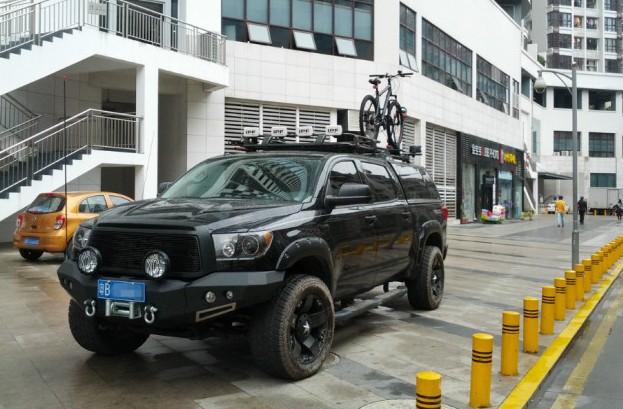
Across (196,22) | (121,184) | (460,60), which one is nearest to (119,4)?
(196,22)

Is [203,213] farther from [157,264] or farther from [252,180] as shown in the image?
[252,180]

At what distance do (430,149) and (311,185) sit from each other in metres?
25.7

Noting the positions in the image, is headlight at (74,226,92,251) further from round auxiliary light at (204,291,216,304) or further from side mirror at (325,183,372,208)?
side mirror at (325,183,372,208)

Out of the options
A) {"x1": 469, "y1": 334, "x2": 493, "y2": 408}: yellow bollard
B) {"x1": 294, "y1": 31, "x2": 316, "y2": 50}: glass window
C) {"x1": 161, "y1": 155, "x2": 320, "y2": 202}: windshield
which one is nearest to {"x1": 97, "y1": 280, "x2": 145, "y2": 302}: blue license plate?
{"x1": 161, "y1": 155, "x2": 320, "y2": 202}: windshield

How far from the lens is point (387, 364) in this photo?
567 cm

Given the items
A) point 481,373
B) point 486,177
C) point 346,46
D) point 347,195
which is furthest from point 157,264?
point 486,177

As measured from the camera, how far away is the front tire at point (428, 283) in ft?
25.8

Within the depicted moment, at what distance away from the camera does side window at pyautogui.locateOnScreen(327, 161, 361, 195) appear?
5.82m

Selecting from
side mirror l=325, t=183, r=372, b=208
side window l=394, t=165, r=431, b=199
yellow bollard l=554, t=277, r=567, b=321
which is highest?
side window l=394, t=165, r=431, b=199

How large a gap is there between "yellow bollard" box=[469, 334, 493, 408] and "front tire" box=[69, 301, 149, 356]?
9.91ft

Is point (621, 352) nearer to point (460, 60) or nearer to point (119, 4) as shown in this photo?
point (119, 4)

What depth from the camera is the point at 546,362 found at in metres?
5.86

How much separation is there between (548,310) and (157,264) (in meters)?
4.90

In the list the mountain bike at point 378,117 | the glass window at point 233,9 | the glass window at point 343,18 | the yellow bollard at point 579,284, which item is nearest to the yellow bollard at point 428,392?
the yellow bollard at point 579,284
